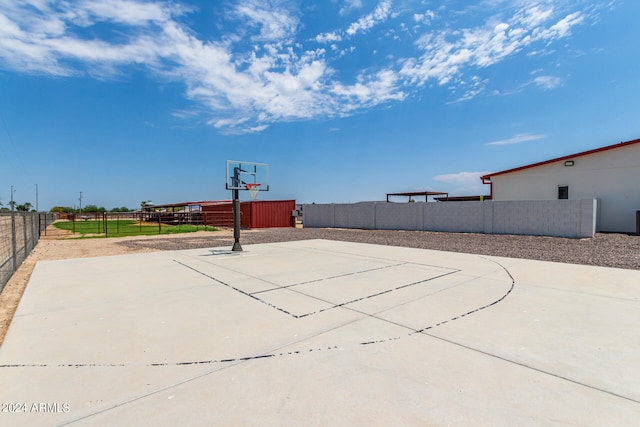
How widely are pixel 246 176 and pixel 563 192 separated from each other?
16.3m

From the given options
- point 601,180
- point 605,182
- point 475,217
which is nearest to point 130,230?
point 475,217

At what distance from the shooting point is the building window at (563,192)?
16.9 metres

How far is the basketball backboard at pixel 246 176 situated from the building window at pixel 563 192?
15.4 m

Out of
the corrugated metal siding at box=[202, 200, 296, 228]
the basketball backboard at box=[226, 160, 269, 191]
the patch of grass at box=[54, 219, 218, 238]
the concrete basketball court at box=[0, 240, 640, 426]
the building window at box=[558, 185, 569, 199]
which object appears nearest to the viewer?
the concrete basketball court at box=[0, 240, 640, 426]

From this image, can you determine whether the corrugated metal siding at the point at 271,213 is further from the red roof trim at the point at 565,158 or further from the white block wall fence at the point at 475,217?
the red roof trim at the point at 565,158

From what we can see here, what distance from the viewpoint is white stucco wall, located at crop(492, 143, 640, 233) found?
1485 cm

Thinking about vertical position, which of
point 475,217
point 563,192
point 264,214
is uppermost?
point 563,192

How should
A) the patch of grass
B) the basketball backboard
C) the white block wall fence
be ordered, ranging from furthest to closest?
1. the patch of grass
2. the white block wall fence
3. the basketball backboard

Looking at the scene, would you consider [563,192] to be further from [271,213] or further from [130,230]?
[130,230]

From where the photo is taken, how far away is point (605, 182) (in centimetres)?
1555

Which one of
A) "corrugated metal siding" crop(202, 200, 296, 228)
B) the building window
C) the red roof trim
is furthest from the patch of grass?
the building window

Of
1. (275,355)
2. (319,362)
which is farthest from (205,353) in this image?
(319,362)

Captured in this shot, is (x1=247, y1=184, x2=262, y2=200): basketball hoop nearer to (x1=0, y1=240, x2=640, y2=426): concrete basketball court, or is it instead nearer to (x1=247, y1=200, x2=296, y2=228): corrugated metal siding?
(x1=0, y1=240, x2=640, y2=426): concrete basketball court

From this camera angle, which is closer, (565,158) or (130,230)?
(565,158)
